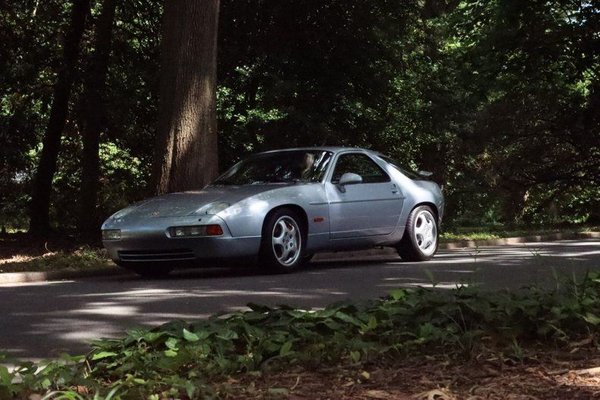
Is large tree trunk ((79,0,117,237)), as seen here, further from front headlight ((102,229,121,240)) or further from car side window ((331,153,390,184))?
front headlight ((102,229,121,240))

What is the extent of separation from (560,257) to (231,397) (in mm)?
9887

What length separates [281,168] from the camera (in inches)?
470

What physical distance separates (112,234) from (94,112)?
9.47 meters

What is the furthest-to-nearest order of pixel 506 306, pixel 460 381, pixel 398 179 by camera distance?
pixel 398 179, pixel 506 306, pixel 460 381

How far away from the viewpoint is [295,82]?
2072 centimetres

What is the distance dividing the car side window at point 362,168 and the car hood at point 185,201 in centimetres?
132

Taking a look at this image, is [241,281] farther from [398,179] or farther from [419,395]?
[419,395]

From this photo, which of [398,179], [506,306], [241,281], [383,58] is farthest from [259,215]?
[383,58]

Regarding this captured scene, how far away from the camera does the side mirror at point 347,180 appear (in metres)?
11.7

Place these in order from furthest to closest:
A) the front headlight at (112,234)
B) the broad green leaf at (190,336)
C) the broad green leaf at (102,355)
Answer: the front headlight at (112,234), the broad green leaf at (190,336), the broad green leaf at (102,355)

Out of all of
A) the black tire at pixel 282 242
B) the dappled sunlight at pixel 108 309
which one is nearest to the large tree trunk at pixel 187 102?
the black tire at pixel 282 242

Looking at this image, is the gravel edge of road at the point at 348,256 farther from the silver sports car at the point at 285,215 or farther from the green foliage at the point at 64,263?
the silver sports car at the point at 285,215

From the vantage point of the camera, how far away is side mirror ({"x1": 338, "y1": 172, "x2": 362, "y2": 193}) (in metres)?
11.7

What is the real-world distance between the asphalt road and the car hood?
77 cm
